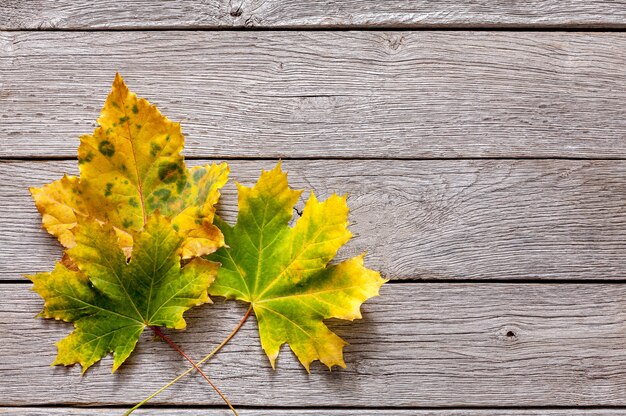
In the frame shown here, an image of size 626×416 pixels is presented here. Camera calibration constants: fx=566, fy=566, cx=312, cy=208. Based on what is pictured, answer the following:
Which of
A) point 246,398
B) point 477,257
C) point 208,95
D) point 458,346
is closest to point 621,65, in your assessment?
point 477,257

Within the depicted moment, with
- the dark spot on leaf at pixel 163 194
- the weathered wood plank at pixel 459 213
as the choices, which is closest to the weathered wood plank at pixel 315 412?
the weathered wood plank at pixel 459 213

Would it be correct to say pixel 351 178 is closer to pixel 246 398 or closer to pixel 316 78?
pixel 316 78

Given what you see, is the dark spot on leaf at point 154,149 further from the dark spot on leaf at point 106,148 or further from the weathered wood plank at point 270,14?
the weathered wood plank at point 270,14

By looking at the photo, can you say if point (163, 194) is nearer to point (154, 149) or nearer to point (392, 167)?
point (154, 149)

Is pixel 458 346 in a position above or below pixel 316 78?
below

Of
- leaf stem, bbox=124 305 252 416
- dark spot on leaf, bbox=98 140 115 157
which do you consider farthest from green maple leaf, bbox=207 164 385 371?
dark spot on leaf, bbox=98 140 115 157

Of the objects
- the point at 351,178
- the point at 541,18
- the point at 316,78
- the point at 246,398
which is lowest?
the point at 246,398

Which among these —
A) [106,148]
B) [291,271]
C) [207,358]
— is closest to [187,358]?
[207,358]
